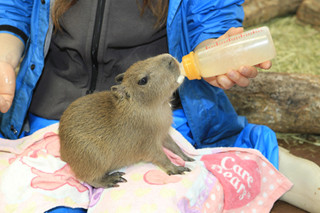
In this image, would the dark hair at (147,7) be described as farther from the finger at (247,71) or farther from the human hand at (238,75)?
the finger at (247,71)

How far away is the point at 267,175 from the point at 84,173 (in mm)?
1251

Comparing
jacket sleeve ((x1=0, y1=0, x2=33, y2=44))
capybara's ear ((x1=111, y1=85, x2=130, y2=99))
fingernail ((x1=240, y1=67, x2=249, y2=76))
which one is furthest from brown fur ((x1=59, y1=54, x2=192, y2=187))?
jacket sleeve ((x1=0, y1=0, x2=33, y2=44))

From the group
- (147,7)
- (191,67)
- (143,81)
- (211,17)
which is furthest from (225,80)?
(147,7)

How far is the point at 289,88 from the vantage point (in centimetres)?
324

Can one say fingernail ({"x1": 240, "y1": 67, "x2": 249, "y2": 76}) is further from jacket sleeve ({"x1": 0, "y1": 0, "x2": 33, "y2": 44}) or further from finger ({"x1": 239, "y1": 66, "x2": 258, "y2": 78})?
jacket sleeve ({"x1": 0, "y1": 0, "x2": 33, "y2": 44})

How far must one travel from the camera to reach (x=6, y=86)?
211 cm

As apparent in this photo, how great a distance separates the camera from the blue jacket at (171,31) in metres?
2.37

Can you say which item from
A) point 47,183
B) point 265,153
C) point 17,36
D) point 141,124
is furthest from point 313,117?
point 17,36

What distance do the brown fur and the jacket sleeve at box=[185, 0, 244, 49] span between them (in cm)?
53

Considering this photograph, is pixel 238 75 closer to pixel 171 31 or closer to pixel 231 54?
pixel 231 54

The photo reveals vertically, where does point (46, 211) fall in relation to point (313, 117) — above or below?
above

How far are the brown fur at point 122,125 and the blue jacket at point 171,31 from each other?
1.43 feet

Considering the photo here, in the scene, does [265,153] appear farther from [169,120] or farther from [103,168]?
[103,168]

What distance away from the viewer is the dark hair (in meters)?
2.29
